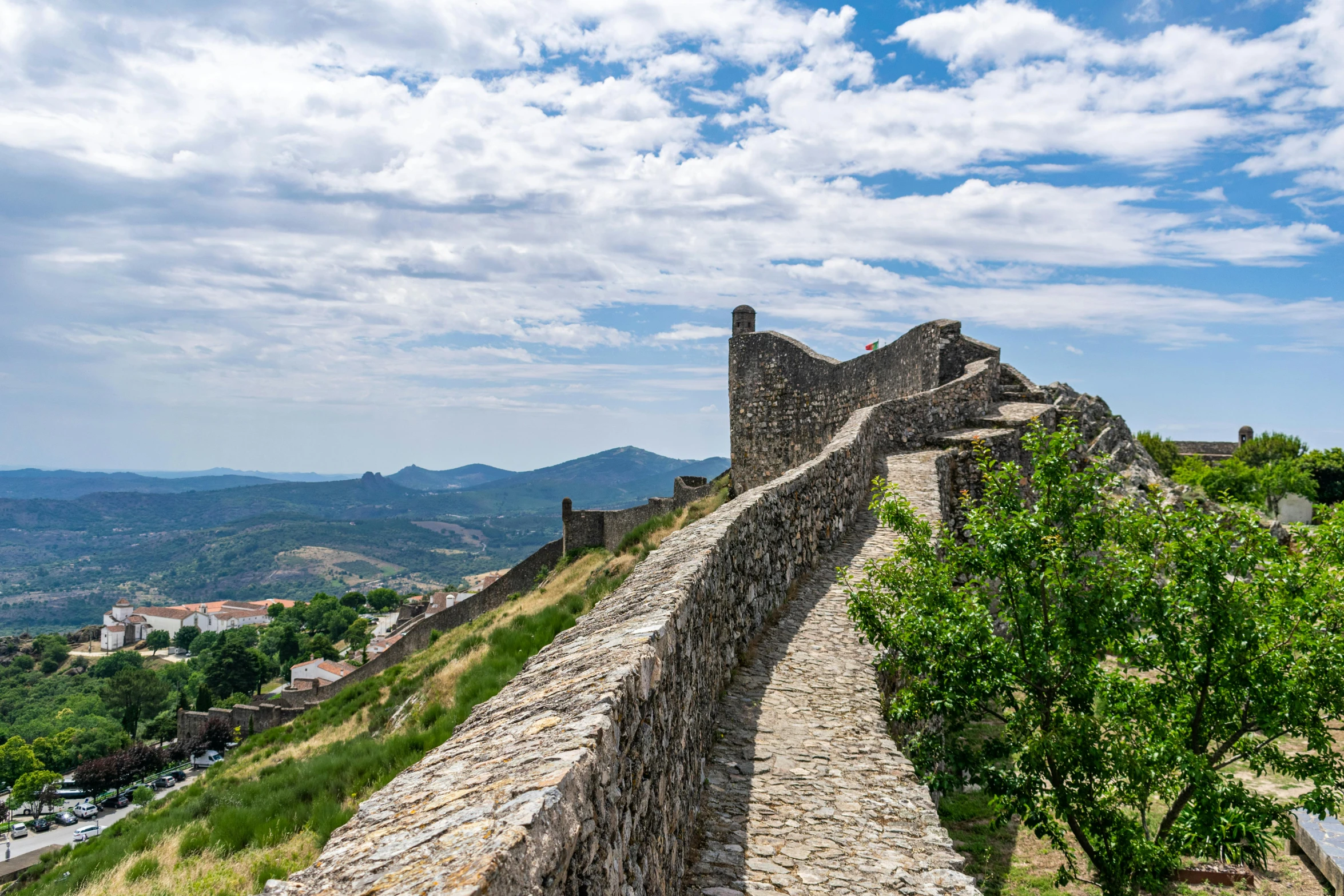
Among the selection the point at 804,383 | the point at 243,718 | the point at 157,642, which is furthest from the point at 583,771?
the point at 157,642

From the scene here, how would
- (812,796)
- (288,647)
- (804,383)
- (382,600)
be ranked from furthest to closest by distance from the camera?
(382,600) < (288,647) < (804,383) < (812,796)

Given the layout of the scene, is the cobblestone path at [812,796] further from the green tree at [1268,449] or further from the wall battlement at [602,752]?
the green tree at [1268,449]

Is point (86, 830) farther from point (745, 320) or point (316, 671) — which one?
point (745, 320)

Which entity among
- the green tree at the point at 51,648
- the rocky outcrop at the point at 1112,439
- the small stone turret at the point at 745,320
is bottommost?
the green tree at the point at 51,648

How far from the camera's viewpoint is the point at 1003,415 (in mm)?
17562

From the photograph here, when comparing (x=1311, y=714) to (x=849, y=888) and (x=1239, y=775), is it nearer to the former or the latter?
(x=849, y=888)

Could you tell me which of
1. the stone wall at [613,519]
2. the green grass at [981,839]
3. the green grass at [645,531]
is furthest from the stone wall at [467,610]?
the green grass at [981,839]

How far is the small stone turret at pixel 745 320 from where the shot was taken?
985 inches

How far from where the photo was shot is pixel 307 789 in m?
11.8

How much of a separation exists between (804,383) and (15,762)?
78.3 metres

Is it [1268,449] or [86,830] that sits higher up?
[1268,449]

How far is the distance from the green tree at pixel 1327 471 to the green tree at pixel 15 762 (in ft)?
336

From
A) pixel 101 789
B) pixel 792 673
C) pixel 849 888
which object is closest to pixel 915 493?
pixel 792 673

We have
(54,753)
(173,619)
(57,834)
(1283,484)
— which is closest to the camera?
(57,834)
